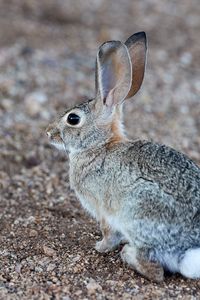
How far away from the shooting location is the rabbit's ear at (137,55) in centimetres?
555

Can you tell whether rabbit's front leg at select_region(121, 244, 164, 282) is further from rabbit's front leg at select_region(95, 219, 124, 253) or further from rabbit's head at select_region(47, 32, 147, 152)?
rabbit's head at select_region(47, 32, 147, 152)

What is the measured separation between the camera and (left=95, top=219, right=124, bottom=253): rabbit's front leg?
526 centimetres

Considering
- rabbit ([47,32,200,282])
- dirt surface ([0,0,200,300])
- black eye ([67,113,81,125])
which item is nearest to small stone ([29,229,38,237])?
dirt surface ([0,0,200,300])

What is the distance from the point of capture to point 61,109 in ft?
26.8

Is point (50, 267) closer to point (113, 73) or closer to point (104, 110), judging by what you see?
point (104, 110)

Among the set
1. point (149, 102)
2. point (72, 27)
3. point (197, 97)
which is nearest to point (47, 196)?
point (149, 102)

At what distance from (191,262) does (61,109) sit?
3.84 metres

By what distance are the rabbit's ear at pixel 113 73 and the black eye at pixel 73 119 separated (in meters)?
0.25

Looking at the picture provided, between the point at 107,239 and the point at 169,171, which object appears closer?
the point at 169,171

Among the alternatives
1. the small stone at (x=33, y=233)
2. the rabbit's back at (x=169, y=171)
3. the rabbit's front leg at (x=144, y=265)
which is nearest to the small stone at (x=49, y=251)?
the small stone at (x=33, y=233)

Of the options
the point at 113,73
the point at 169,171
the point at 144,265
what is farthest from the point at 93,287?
the point at 113,73

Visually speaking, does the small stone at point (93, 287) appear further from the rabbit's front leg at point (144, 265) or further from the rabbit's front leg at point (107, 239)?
the rabbit's front leg at point (107, 239)

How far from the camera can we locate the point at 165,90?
8.98 m

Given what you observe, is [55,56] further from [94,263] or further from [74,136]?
[94,263]
